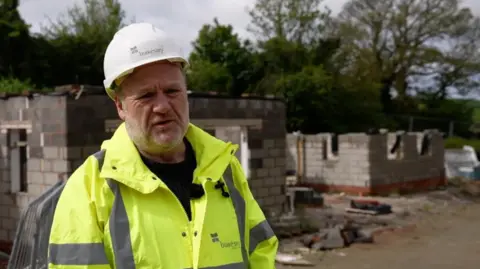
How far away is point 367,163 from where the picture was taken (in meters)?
15.1

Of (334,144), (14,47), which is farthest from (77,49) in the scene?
(334,144)

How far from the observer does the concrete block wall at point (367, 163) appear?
15281 mm

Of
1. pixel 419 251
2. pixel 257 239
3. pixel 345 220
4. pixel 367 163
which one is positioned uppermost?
pixel 257 239

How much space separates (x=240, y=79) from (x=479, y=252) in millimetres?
17694

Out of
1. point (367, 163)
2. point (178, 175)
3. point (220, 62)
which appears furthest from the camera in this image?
point (220, 62)

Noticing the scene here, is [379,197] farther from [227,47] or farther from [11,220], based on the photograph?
[227,47]

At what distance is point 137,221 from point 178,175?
258 millimetres

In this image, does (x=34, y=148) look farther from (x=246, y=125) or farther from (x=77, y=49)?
(x=77, y=49)

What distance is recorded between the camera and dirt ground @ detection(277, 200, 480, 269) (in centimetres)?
836

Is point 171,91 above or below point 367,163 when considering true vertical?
above

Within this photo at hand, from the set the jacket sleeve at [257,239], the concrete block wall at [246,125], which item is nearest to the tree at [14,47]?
the concrete block wall at [246,125]

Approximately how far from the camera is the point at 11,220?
7945 millimetres

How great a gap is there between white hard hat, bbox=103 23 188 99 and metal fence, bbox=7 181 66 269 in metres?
0.37

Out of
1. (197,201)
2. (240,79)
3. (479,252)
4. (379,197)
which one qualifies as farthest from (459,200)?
(197,201)
